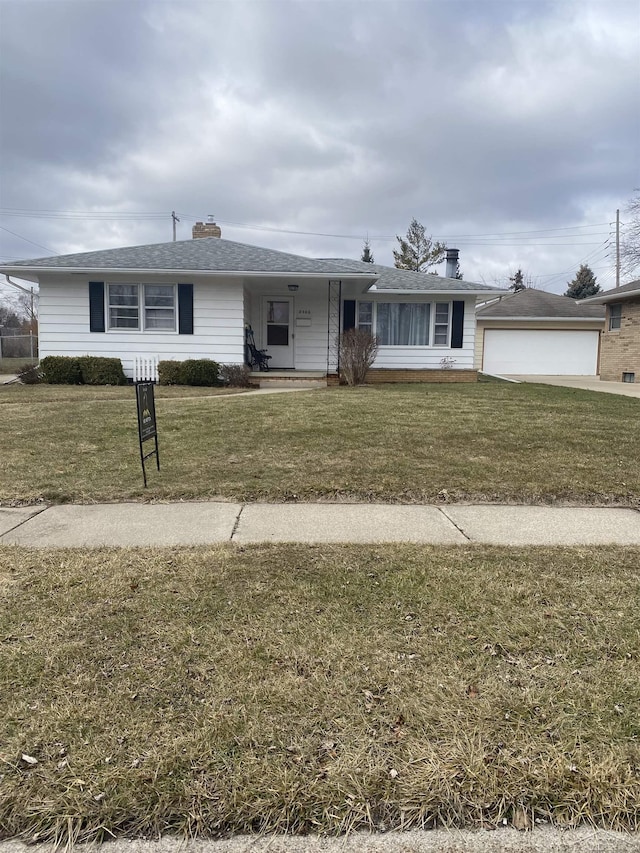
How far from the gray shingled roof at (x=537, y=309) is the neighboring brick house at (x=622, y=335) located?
2.75 m

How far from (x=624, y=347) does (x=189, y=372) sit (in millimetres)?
16268

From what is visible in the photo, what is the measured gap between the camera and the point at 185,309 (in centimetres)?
1545

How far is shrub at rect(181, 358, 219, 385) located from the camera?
14797mm

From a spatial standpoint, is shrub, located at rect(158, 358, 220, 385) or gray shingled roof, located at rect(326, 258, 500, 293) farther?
gray shingled roof, located at rect(326, 258, 500, 293)

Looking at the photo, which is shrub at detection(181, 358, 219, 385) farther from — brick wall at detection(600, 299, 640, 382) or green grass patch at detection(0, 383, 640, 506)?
brick wall at detection(600, 299, 640, 382)

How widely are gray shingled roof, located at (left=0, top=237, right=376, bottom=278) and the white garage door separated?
40.4 ft

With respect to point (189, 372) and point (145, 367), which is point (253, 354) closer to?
point (189, 372)

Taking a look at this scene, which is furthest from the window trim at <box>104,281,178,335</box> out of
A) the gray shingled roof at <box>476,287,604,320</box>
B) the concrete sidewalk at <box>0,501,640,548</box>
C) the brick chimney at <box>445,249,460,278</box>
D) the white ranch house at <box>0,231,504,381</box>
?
the gray shingled roof at <box>476,287,604,320</box>

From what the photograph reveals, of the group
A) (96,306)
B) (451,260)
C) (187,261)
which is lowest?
(96,306)

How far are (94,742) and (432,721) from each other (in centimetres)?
127

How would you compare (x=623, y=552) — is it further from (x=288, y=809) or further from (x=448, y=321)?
(x=448, y=321)

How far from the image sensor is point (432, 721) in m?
2.22

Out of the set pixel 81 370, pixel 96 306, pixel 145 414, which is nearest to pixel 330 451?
pixel 145 414

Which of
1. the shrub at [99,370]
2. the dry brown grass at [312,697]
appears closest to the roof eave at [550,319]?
the shrub at [99,370]
